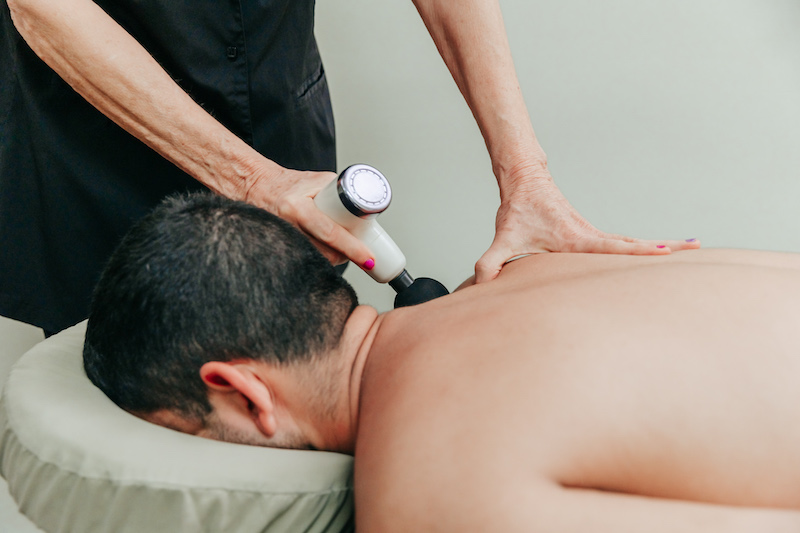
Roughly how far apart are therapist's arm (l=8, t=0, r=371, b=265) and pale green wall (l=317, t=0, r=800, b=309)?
0.89 meters

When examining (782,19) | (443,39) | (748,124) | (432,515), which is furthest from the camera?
(748,124)

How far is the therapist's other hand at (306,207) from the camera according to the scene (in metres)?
0.99

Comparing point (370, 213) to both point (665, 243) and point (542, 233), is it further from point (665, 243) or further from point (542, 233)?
point (665, 243)

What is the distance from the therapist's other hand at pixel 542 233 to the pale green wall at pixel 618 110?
687mm

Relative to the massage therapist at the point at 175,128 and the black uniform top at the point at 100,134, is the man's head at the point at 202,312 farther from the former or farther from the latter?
the black uniform top at the point at 100,134

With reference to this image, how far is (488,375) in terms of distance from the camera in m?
0.70

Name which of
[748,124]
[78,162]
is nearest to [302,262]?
[78,162]

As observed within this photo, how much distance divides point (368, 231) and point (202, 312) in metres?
0.38

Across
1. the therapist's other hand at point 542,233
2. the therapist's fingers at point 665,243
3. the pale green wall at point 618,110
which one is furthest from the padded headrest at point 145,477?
the pale green wall at point 618,110

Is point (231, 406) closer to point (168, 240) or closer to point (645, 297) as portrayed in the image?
point (168, 240)

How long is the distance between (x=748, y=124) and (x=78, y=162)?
168cm

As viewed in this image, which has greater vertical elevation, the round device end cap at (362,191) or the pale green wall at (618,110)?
the pale green wall at (618,110)

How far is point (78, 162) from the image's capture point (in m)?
1.21

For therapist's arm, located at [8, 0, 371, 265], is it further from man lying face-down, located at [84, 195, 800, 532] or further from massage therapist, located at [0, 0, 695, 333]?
man lying face-down, located at [84, 195, 800, 532]
